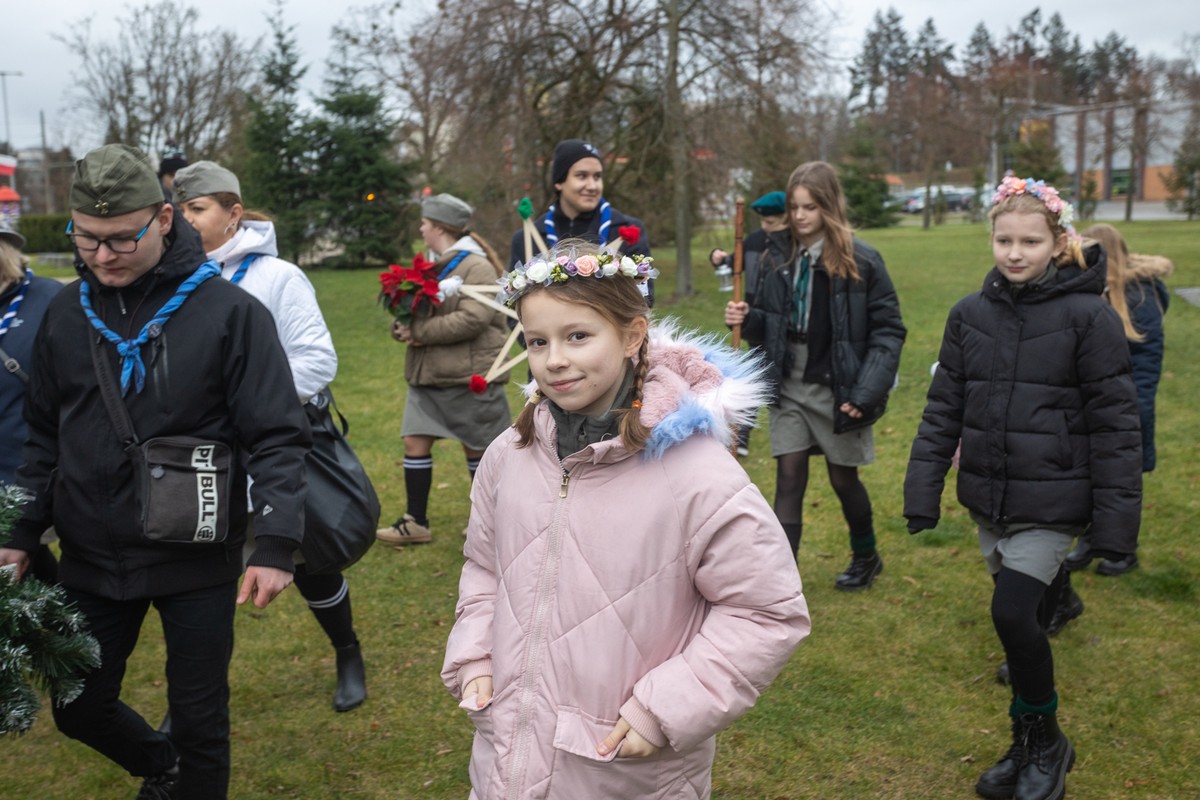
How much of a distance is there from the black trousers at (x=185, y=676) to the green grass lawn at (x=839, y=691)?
34.0 inches

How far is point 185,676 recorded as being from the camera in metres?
3.15

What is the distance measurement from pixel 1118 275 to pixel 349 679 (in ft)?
14.5

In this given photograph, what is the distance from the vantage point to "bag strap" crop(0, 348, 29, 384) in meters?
4.00

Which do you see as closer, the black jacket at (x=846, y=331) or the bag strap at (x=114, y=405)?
the bag strap at (x=114, y=405)

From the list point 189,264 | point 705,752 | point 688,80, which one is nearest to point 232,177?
point 189,264

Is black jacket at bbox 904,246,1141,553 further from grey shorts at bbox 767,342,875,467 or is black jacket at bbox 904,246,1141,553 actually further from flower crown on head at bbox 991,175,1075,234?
grey shorts at bbox 767,342,875,467

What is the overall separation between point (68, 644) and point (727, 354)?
72.2 inches

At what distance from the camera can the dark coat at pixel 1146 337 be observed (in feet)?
19.6

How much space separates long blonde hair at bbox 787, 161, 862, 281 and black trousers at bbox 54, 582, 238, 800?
10.5 feet

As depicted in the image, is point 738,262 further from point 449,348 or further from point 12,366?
point 12,366

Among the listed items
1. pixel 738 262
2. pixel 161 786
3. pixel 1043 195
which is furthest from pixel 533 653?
pixel 738 262

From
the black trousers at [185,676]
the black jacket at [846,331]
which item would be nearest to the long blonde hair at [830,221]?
the black jacket at [846,331]

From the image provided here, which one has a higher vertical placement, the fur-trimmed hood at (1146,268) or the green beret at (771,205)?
the green beret at (771,205)

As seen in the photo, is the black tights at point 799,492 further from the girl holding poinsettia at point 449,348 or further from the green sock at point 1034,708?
the girl holding poinsettia at point 449,348
